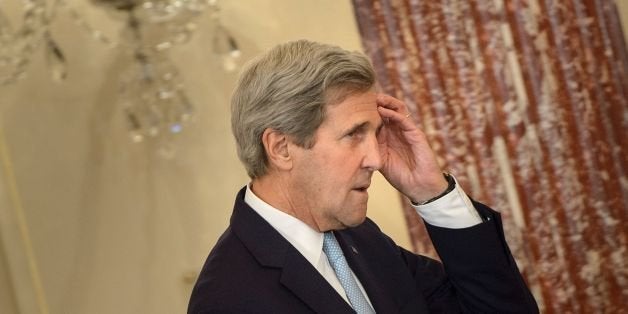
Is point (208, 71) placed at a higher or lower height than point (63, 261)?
higher

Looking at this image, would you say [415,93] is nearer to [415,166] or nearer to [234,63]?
[234,63]

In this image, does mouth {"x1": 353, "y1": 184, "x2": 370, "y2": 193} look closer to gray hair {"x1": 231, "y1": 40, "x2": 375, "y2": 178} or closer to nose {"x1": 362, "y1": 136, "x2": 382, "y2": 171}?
nose {"x1": 362, "y1": 136, "x2": 382, "y2": 171}

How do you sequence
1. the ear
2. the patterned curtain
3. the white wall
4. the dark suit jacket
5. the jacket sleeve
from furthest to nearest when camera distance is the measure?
the patterned curtain < the white wall < the jacket sleeve < the ear < the dark suit jacket

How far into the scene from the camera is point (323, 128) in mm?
2084

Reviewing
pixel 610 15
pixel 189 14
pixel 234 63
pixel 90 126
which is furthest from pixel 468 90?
pixel 90 126

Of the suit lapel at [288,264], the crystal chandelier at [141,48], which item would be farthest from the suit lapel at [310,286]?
the crystal chandelier at [141,48]

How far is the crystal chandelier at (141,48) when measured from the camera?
2.95m

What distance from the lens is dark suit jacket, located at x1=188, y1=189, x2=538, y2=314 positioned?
6.54 feet

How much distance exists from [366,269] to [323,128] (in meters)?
0.37

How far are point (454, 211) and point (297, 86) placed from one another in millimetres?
523

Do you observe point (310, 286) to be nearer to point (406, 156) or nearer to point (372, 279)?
point (372, 279)

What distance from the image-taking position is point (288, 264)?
2047 mm

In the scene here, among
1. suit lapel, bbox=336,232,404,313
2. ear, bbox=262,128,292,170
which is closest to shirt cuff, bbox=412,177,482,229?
suit lapel, bbox=336,232,404,313

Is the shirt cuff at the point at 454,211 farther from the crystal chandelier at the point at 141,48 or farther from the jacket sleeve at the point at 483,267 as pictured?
the crystal chandelier at the point at 141,48
